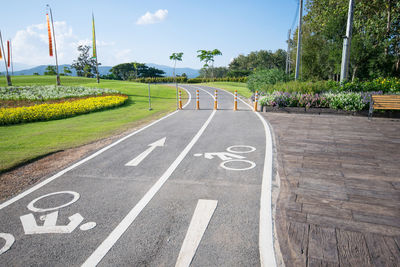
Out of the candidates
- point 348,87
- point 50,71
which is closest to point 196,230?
point 348,87

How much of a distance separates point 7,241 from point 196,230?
262 cm

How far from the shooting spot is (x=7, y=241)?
3.42 metres

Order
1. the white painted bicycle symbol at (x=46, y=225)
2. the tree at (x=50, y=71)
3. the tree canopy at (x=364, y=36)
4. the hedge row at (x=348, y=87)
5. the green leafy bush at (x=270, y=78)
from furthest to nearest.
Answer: the tree at (x=50, y=71) < the tree canopy at (x=364, y=36) < the green leafy bush at (x=270, y=78) < the hedge row at (x=348, y=87) < the white painted bicycle symbol at (x=46, y=225)

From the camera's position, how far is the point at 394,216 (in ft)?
12.4

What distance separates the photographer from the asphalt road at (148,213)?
311 centimetres

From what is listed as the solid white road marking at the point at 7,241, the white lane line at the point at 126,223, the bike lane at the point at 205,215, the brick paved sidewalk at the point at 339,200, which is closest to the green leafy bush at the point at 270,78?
the brick paved sidewalk at the point at 339,200

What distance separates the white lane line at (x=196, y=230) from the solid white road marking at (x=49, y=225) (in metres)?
1.75

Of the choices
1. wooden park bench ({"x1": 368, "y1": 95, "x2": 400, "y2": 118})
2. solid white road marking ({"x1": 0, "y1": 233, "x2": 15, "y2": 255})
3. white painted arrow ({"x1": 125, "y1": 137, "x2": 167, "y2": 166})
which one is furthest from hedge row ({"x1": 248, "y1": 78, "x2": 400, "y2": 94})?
solid white road marking ({"x1": 0, "y1": 233, "x2": 15, "y2": 255})

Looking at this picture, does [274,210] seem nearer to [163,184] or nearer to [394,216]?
[394,216]

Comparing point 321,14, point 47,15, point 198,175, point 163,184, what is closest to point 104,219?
point 163,184

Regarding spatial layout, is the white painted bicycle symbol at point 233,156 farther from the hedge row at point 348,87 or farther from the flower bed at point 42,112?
the flower bed at point 42,112

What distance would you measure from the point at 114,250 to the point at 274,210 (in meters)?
2.49

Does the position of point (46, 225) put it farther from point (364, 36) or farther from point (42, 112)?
point (364, 36)

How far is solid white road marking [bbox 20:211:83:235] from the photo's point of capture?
11.9 ft
